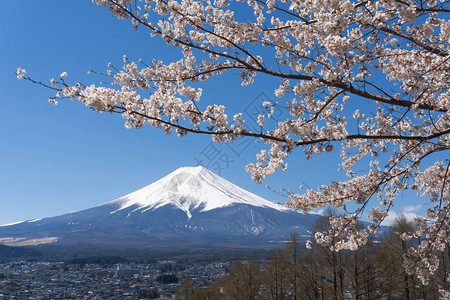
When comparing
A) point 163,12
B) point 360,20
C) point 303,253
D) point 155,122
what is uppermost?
point 163,12

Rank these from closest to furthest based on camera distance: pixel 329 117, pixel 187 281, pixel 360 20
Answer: pixel 360 20 → pixel 329 117 → pixel 187 281

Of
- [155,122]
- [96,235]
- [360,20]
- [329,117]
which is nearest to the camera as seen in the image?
[360,20]

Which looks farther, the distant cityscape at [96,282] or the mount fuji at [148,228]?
the mount fuji at [148,228]

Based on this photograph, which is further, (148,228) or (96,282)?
(148,228)

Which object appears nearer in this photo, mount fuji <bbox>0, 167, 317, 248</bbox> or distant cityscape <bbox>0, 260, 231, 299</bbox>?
distant cityscape <bbox>0, 260, 231, 299</bbox>

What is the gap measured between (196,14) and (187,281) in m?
24.9

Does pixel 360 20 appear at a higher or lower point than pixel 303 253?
higher

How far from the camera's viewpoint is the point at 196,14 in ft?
11.9

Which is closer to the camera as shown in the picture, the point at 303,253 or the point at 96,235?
the point at 303,253

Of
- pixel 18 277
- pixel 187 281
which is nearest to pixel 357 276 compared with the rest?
pixel 187 281

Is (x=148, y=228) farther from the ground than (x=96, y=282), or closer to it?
farther from the ground

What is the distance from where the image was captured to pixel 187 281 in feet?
82.5

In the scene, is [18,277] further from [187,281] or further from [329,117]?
[329,117]

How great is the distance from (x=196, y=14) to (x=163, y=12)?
40cm
